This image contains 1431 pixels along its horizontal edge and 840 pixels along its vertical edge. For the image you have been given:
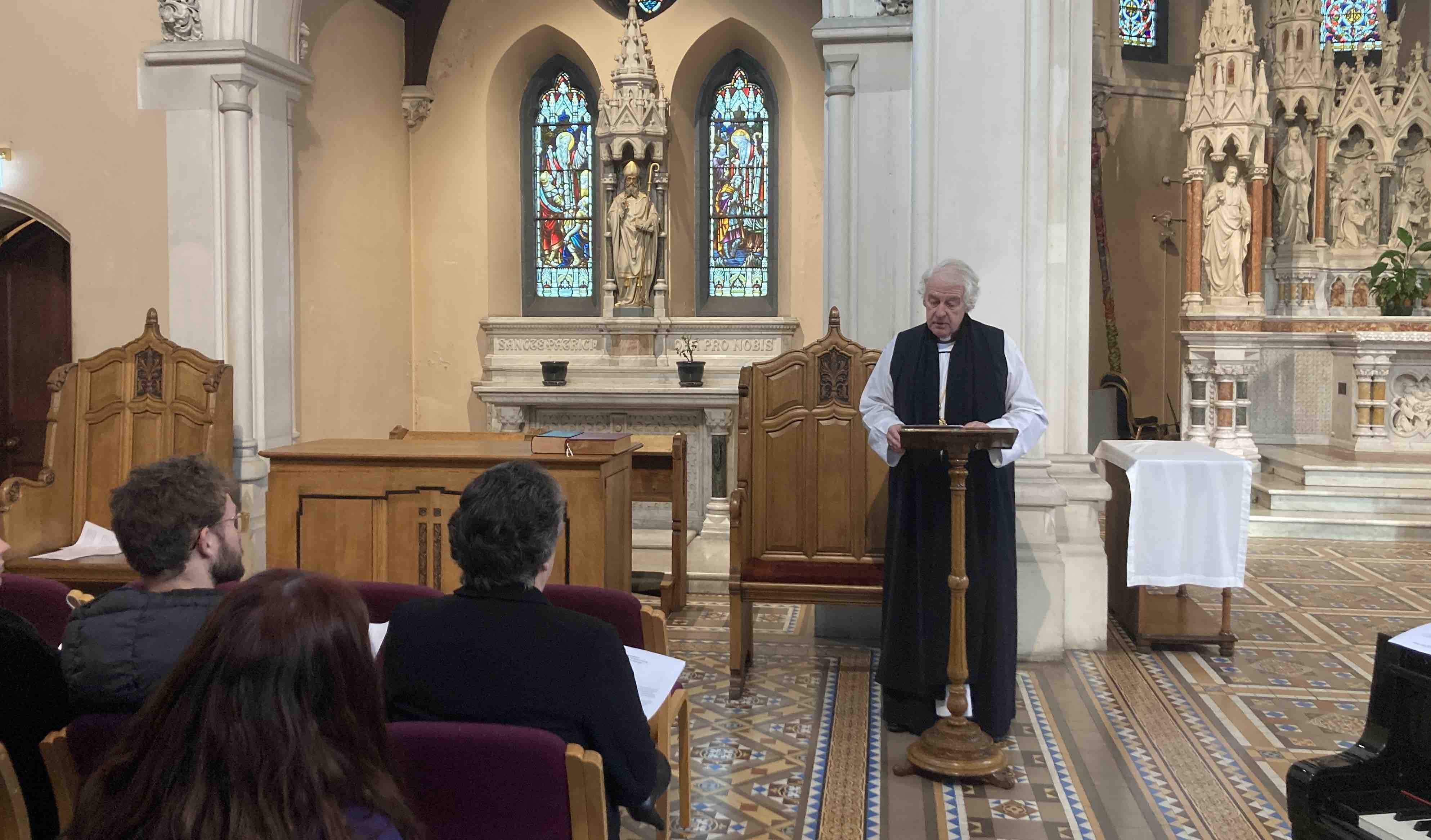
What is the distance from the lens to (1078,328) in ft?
17.9

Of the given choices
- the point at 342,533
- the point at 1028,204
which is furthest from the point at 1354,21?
the point at 342,533

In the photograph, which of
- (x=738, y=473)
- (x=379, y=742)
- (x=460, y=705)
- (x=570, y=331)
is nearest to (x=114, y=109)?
Answer: (x=570, y=331)

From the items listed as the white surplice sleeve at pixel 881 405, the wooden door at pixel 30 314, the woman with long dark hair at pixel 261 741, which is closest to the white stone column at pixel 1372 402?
the white surplice sleeve at pixel 881 405

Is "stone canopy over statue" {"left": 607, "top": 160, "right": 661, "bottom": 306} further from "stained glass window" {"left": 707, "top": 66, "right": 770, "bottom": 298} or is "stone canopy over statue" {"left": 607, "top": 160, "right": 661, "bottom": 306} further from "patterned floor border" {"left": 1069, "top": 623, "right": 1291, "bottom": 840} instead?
"patterned floor border" {"left": 1069, "top": 623, "right": 1291, "bottom": 840}

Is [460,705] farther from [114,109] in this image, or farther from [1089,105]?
[114,109]

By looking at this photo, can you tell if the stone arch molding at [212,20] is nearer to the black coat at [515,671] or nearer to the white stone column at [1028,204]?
the white stone column at [1028,204]

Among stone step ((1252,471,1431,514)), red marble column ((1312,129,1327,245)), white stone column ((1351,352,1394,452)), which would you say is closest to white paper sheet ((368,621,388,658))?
stone step ((1252,471,1431,514))

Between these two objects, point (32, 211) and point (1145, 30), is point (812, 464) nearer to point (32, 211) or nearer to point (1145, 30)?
point (32, 211)

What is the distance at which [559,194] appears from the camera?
966 cm

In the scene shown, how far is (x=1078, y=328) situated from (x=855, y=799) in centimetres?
276

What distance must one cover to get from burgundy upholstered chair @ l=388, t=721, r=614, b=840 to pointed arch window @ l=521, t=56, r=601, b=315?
7.90m

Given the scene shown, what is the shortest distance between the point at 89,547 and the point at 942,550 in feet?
13.5

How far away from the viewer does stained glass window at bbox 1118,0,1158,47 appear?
39.0 feet

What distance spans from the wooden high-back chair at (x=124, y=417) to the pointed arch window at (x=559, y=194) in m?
3.83
